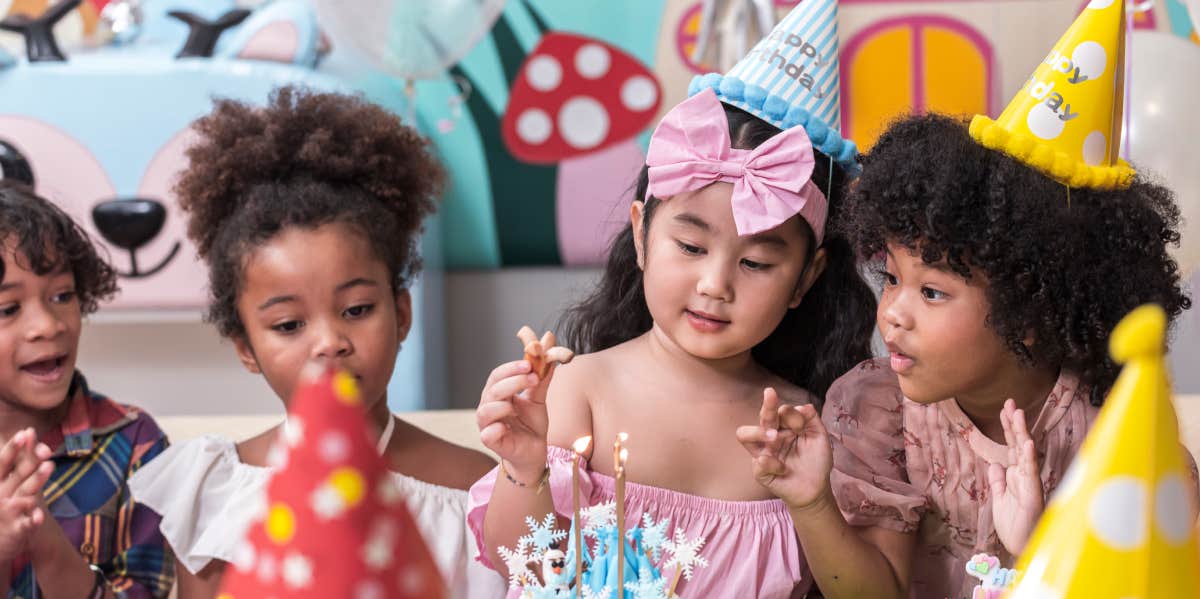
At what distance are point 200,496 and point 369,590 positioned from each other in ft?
3.57

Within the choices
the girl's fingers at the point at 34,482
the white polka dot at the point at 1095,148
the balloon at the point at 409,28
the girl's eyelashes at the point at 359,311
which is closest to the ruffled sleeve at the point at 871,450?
the white polka dot at the point at 1095,148

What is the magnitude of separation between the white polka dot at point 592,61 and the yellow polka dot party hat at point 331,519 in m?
2.39

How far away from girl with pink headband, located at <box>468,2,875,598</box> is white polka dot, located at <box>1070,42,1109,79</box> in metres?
0.28

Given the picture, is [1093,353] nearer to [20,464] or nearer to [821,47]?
[821,47]

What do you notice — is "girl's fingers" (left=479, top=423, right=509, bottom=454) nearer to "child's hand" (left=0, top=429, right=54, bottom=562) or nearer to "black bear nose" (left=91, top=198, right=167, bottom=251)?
"child's hand" (left=0, top=429, right=54, bottom=562)

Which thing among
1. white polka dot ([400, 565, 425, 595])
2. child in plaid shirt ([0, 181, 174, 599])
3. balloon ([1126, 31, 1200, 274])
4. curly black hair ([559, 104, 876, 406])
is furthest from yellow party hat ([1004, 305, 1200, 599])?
balloon ([1126, 31, 1200, 274])

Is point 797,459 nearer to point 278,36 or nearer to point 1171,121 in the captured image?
point 1171,121

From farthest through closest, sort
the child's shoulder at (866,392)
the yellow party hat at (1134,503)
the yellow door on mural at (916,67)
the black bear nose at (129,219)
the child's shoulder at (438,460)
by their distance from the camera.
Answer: the yellow door on mural at (916,67) → the black bear nose at (129,219) → the child's shoulder at (438,460) → the child's shoulder at (866,392) → the yellow party hat at (1134,503)

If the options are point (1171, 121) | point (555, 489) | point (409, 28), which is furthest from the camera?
point (409, 28)

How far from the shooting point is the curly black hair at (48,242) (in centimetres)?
152

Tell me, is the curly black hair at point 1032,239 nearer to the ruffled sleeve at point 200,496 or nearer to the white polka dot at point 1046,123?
the white polka dot at point 1046,123

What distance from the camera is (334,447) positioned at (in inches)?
22.9

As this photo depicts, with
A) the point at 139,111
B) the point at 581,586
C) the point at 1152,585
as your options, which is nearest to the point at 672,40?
the point at 139,111

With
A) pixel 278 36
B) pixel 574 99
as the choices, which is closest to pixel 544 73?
pixel 574 99
